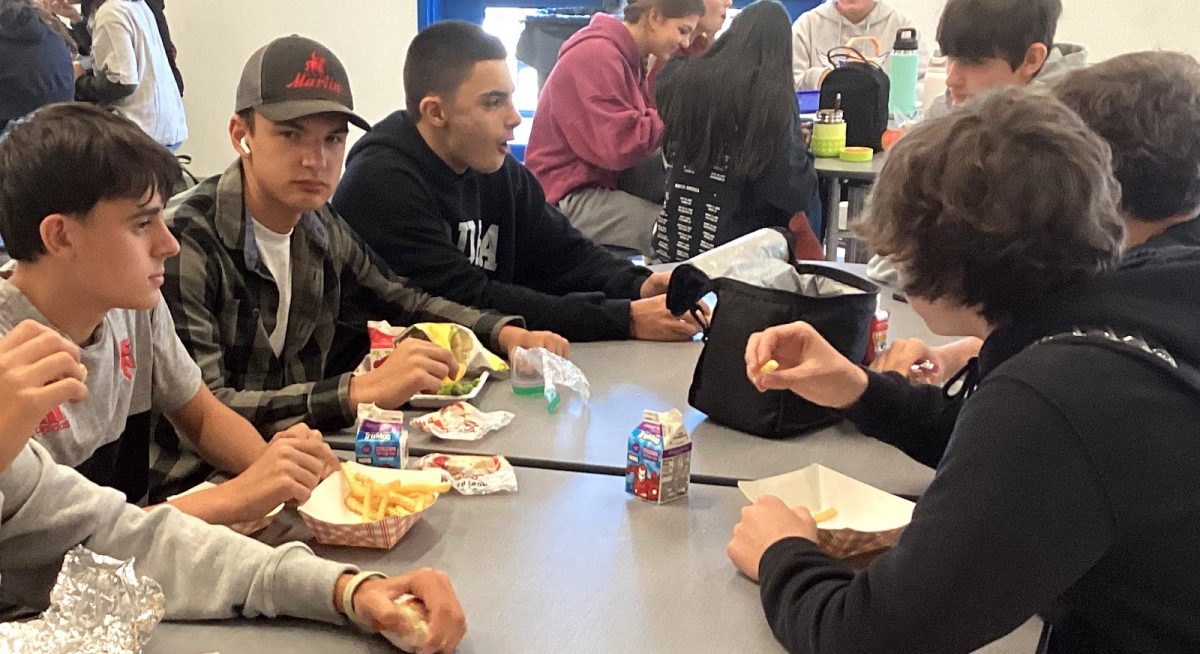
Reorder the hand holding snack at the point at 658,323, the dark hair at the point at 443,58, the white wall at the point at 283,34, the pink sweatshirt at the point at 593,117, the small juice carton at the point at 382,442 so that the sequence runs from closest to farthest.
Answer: the small juice carton at the point at 382,442 → the hand holding snack at the point at 658,323 → the dark hair at the point at 443,58 → the pink sweatshirt at the point at 593,117 → the white wall at the point at 283,34

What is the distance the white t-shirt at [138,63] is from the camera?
16.5 feet

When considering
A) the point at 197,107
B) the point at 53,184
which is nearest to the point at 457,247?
the point at 53,184

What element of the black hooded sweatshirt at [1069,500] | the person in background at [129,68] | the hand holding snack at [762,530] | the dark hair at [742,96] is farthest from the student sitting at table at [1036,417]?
the person in background at [129,68]

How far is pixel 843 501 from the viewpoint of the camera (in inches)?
56.2

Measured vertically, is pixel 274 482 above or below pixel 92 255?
below

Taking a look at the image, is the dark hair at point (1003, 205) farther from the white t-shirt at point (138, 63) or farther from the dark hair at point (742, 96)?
the white t-shirt at point (138, 63)

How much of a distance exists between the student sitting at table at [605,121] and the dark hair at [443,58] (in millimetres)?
1200

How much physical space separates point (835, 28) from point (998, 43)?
279 cm

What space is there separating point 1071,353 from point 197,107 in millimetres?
6345

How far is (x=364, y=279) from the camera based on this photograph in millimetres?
2180

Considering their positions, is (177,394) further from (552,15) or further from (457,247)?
(552,15)

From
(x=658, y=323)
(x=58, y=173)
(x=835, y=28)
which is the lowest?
(x=658, y=323)

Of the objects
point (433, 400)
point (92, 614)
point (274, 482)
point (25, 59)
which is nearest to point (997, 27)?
point (433, 400)

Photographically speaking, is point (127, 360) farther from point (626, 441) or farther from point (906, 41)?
point (906, 41)
